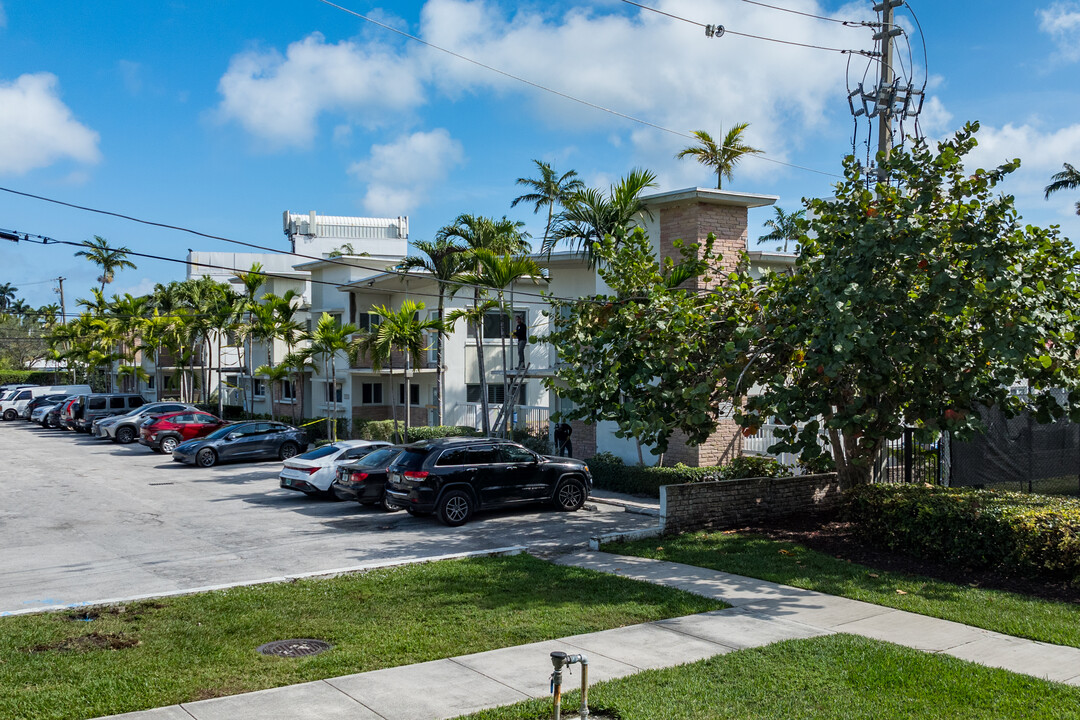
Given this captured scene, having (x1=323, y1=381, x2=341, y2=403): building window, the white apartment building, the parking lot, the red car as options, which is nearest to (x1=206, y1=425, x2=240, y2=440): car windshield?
the parking lot

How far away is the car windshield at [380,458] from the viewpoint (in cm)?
1900

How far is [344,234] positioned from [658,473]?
58245mm

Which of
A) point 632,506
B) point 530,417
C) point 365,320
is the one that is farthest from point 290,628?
point 365,320

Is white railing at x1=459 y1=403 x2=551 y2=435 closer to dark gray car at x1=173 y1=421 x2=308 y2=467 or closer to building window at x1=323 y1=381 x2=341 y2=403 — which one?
dark gray car at x1=173 y1=421 x2=308 y2=467

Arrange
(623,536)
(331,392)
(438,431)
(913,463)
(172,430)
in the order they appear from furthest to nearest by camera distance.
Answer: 1. (331,392)
2. (172,430)
3. (438,431)
4. (913,463)
5. (623,536)

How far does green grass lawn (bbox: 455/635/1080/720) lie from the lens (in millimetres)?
6863

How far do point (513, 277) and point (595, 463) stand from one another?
521cm

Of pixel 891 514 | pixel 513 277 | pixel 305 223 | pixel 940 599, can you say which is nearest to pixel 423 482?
pixel 513 277

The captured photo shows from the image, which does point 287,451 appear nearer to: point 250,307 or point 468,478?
point 250,307

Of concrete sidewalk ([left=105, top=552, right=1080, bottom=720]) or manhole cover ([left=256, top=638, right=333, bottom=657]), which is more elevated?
concrete sidewalk ([left=105, top=552, right=1080, bottom=720])

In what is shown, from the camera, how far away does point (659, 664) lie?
8273mm

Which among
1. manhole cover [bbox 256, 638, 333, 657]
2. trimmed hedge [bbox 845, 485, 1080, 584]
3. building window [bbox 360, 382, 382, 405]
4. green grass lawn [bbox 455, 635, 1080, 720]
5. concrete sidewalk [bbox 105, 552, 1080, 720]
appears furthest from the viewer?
building window [bbox 360, 382, 382, 405]

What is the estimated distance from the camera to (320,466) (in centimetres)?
2062

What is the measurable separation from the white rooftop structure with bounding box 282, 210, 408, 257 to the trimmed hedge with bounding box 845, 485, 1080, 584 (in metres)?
59.1
